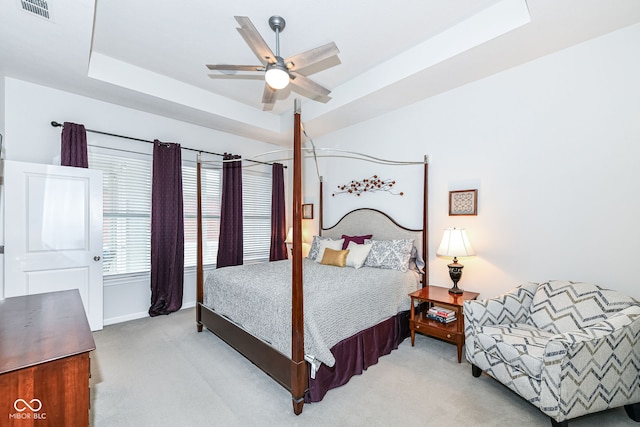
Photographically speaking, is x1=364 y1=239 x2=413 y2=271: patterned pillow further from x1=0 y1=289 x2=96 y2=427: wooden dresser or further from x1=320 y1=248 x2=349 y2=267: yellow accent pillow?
Answer: x1=0 y1=289 x2=96 y2=427: wooden dresser

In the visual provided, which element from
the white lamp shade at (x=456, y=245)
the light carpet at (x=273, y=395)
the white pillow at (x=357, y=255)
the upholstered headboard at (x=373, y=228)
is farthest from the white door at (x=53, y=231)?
the white lamp shade at (x=456, y=245)

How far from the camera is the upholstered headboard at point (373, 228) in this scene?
3768 millimetres

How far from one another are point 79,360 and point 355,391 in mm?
1882

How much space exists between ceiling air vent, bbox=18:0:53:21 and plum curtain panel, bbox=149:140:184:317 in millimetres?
1898

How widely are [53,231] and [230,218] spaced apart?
7.15 ft

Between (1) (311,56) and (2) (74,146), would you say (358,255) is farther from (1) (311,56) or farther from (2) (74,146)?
(2) (74,146)

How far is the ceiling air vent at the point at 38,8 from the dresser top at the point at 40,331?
82.7 inches


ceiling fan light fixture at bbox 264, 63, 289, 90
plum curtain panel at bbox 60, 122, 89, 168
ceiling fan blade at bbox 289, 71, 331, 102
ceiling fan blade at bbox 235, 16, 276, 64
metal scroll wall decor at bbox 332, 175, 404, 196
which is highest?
ceiling fan blade at bbox 235, 16, 276, 64

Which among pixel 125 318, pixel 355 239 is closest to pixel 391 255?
pixel 355 239

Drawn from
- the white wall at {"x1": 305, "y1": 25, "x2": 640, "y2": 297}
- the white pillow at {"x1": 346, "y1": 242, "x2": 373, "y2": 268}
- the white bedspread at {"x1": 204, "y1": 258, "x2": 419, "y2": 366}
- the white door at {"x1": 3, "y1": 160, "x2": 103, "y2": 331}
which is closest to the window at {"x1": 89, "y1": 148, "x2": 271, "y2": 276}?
the white door at {"x1": 3, "y1": 160, "x2": 103, "y2": 331}

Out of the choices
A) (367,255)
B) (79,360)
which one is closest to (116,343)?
(79,360)

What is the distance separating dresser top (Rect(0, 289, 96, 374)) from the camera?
3.85ft

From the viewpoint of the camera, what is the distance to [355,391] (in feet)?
7.54

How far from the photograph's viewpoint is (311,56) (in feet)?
7.44
